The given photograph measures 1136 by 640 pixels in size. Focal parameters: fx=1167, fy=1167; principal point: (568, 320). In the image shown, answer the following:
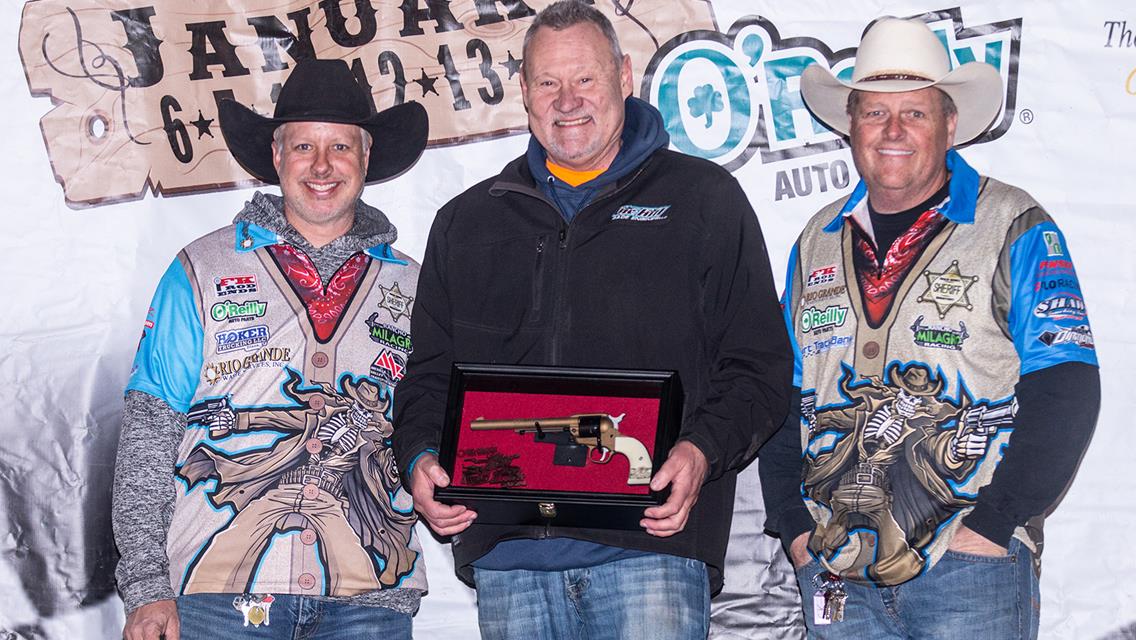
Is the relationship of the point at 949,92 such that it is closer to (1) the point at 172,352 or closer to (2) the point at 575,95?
(2) the point at 575,95

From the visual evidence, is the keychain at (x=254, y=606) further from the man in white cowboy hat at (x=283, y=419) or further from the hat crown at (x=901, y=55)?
the hat crown at (x=901, y=55)

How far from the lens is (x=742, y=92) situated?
3812mm

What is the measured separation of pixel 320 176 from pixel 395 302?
0.43 meters

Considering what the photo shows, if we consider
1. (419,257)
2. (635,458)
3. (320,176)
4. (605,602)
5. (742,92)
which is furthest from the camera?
(419,257)

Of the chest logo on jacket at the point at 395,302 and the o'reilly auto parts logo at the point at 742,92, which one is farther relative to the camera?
the o'reilly auto parts logo at the point at 742,92

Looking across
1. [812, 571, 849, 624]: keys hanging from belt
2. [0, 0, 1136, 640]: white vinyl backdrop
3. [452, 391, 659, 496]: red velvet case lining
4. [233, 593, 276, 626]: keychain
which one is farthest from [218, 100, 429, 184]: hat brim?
[812, 571, 849, 624]: keys hanging from belt

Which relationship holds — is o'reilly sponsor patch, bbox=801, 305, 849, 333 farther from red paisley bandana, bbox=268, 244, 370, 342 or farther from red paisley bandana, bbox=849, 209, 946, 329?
red paisley bandana, bbox=268, 244, 370, 342

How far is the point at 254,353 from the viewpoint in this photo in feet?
10.6

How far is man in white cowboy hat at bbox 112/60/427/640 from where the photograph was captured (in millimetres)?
3070

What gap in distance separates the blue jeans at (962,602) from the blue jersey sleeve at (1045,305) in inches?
18.4

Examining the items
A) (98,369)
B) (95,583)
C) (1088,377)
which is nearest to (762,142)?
(1088,377)

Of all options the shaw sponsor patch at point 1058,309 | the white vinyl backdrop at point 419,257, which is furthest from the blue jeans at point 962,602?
the white vinyl backdrop at point 419,257

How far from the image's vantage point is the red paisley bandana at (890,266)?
2.99m

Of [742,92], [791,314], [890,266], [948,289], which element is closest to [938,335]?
[948,289]
